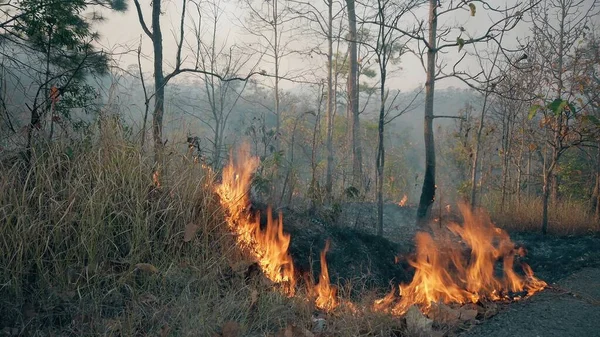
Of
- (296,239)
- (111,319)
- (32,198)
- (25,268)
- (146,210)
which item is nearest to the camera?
(111,319)

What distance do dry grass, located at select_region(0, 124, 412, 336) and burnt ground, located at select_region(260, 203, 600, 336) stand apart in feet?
3.36

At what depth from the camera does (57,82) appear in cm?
650

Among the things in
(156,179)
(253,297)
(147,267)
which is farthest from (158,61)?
(253,297)

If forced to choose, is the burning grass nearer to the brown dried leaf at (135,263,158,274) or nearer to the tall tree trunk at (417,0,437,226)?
the brown dried leaf at (135,263,158,274)

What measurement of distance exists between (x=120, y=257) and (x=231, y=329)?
1343mm

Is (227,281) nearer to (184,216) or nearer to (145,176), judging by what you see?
(184,216)

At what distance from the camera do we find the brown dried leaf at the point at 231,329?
3.81 metres

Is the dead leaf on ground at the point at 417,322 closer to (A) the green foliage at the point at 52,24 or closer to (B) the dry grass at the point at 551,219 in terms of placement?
(A) the green foliage at the point at 52,24

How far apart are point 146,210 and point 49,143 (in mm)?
1229

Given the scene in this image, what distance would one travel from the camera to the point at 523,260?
6949mm

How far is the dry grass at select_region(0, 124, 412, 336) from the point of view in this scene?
3.96 meters

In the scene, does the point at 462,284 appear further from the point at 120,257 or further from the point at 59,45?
the point at 59,45

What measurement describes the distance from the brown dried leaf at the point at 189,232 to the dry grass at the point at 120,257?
0.8 inches

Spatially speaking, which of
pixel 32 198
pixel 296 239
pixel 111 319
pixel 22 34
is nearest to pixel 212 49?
pixel 22 34
